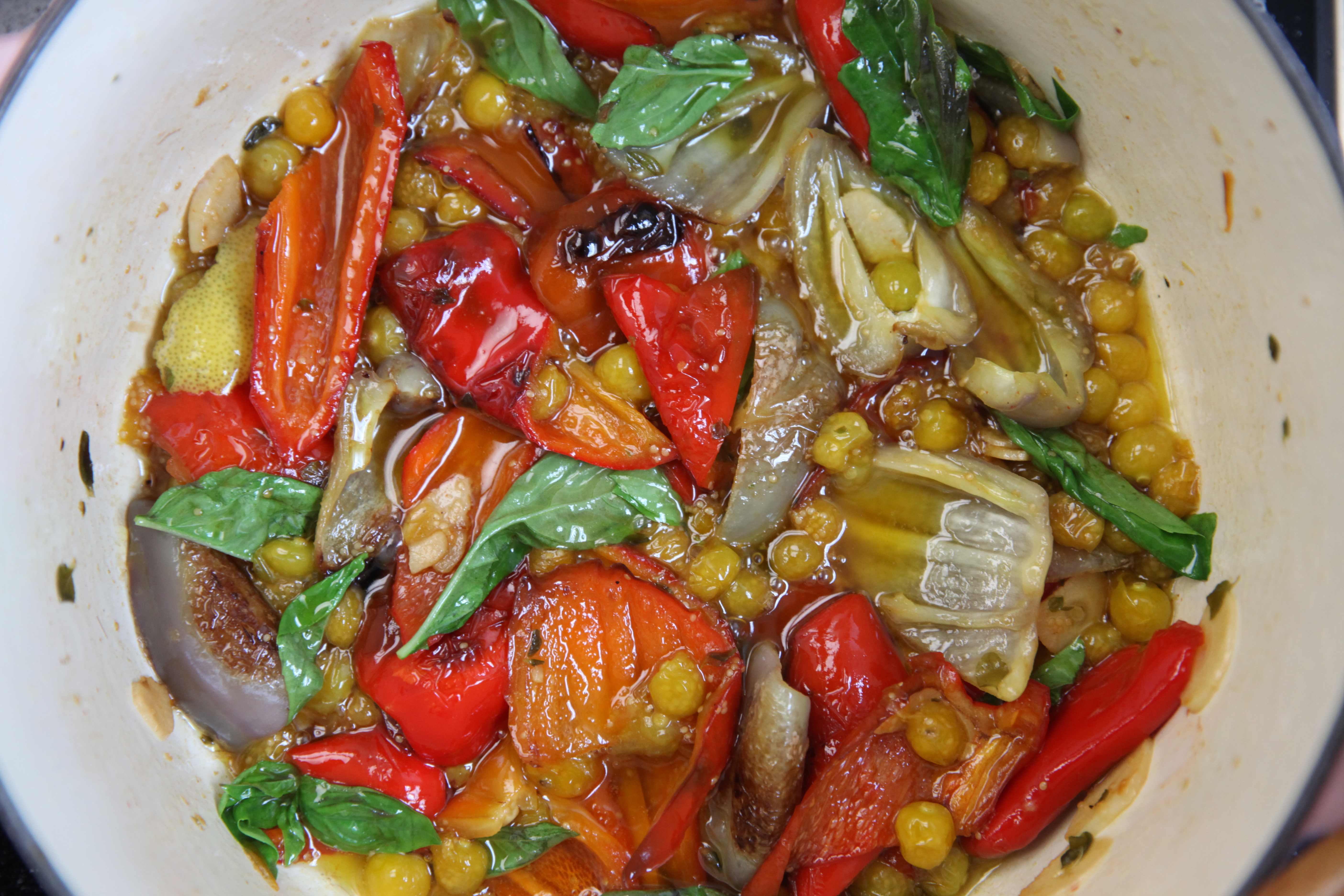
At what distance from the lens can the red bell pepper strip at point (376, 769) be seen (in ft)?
8.25

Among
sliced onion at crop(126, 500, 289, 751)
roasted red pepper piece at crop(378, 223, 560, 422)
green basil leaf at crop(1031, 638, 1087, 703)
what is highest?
roasted red pepper piece at crop(378, 223, 560, 422)

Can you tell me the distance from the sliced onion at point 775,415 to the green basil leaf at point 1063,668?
2.78 feet

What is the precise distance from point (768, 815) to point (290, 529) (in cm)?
151

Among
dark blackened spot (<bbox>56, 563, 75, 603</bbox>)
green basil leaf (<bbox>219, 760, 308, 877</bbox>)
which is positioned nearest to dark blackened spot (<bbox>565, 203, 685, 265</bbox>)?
dark blackened spot (<bbox>56, 563, 75, 603</bbox>)

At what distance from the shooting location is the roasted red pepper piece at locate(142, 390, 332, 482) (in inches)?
98.3

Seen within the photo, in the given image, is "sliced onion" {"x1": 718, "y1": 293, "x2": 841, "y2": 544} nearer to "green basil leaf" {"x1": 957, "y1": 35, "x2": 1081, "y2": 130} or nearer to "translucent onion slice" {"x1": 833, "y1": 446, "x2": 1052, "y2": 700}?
"translucent onion slice" {"x1": 833, "y1": 446, "x2": 1052, "y2": 700}

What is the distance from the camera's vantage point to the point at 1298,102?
168cm

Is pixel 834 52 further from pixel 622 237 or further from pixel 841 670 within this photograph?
pixel 841 670

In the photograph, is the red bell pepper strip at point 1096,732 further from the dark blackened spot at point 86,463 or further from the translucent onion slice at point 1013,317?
the dark blackened spot at point 86,463

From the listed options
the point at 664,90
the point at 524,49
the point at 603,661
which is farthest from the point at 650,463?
the point at 524,49

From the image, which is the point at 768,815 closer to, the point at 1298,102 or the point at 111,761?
the point at 111,761

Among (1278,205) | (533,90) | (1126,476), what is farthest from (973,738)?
(533,90)

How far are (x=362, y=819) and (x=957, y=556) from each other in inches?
68.5

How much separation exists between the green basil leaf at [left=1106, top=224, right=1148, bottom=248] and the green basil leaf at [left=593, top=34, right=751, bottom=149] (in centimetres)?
115
